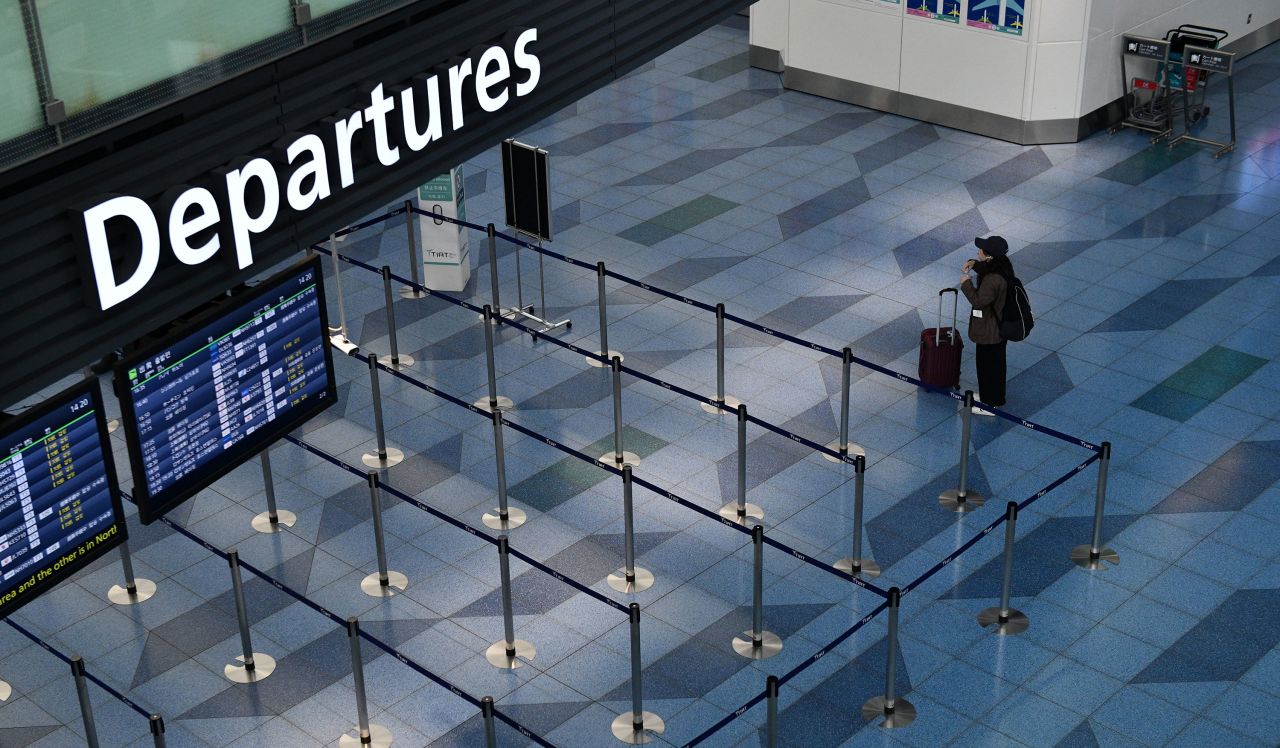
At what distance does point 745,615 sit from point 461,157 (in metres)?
3.62

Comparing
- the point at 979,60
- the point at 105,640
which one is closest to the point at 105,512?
the point at 105,640

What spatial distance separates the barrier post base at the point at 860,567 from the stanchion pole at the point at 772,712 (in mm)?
1951

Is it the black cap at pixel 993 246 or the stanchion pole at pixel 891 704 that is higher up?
the black cap at pixel 993 246

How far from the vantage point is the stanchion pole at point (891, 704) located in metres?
8.76

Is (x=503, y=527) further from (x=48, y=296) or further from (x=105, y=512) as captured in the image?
(x=48, y=296)

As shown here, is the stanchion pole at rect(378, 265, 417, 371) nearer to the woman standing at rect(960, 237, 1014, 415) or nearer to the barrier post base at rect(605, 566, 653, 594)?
the barrier post base at rect(605, 566, 653, 594)

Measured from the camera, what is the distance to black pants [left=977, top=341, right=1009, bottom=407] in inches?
468

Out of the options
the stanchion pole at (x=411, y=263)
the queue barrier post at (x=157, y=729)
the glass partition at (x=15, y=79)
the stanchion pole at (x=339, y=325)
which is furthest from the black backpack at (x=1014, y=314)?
the glass partition at (x=15, y=79)

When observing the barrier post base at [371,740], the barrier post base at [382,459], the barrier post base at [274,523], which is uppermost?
the barrier post base at [382,459]

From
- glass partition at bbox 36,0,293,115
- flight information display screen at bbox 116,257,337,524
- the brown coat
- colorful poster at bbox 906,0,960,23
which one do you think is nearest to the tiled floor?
the brown coat

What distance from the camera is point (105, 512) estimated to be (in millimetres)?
6914

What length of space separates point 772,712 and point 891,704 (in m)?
1.14

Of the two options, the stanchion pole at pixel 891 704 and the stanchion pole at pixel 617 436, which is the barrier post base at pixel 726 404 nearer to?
the stanchion pole at pixel 617 436

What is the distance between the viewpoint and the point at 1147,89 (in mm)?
17422
